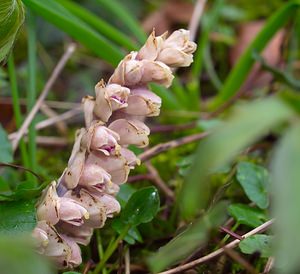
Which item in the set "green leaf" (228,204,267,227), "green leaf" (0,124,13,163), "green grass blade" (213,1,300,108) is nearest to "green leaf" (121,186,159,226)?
"green leaf" (228,204,267,227)

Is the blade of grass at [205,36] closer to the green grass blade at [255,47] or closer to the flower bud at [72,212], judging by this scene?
the green grass blade at [255,47]

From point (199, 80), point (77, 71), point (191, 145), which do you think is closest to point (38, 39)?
point (77, 71)

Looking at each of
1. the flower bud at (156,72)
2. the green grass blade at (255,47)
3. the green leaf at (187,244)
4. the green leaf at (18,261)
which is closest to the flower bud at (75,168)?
the flower bud at (156,72)

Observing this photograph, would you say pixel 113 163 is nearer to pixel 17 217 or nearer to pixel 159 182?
pixel 17 217

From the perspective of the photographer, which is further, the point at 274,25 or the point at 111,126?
the point at 274,25

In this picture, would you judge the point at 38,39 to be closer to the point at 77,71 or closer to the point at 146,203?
the point at 77,71
